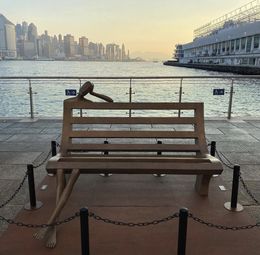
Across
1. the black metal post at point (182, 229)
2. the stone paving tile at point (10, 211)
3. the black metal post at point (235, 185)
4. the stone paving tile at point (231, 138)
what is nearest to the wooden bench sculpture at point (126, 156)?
the black metal post at point (235, 185)

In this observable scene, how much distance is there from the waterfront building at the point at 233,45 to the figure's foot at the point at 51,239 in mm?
60573

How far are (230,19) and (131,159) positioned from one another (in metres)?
119

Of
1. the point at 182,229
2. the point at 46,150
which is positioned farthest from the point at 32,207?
the point at 46,150

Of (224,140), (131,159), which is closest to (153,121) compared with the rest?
(131,159)

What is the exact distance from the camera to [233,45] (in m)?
72.5

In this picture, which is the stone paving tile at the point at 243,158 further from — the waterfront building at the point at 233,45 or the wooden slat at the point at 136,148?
the waterfront building at the point at 233,45

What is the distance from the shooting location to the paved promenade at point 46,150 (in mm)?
4078

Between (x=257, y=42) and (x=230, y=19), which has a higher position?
(x=230, y=19)

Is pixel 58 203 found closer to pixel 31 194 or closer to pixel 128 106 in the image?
pixel 31 194

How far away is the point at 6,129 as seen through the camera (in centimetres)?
817

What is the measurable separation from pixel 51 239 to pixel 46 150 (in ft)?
11.2

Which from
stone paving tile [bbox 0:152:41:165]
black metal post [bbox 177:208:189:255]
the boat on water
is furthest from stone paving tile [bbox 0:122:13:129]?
the boat on water

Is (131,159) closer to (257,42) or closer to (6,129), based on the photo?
(6,129)

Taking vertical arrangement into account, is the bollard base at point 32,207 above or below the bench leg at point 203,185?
below
